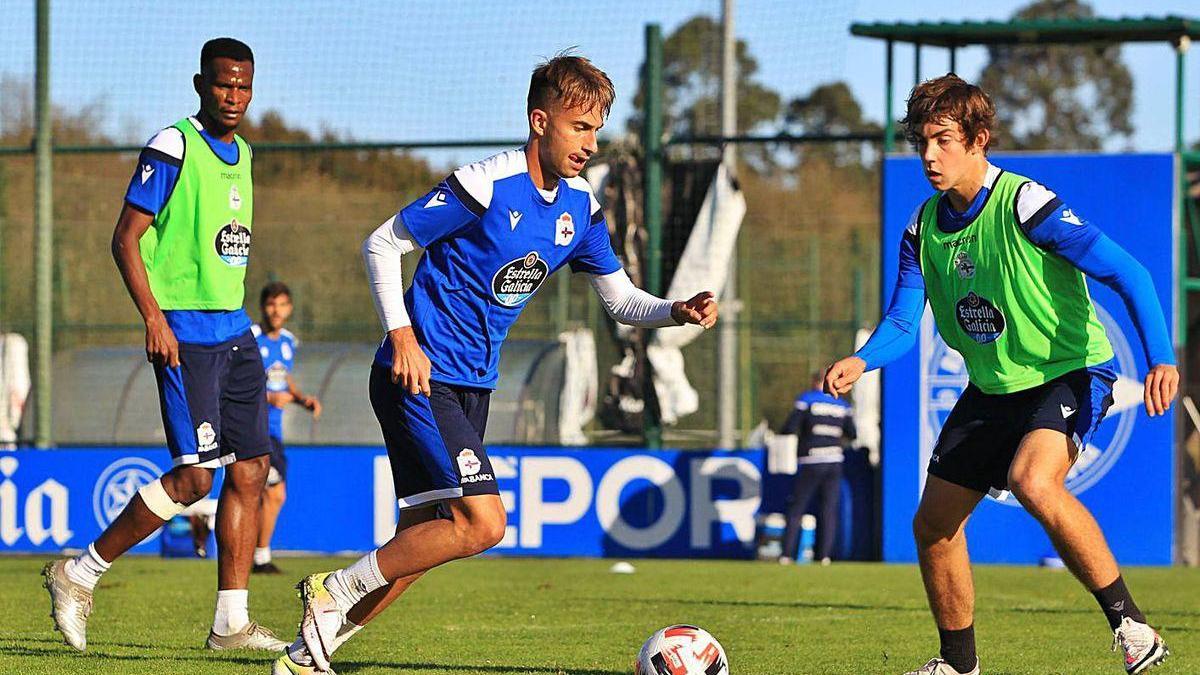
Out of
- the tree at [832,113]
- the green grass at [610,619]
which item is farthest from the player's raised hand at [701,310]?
the tree at [832,113]

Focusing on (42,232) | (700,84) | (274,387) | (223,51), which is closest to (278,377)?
(274,387)

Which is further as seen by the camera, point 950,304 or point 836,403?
point 836,403

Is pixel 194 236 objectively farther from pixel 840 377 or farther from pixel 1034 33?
pixel 1034 33

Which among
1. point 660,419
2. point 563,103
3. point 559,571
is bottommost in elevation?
point 559,571

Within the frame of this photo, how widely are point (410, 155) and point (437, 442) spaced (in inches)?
460

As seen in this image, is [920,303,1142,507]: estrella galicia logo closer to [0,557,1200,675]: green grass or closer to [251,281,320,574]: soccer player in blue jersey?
[0,557,1200,675]: green grass

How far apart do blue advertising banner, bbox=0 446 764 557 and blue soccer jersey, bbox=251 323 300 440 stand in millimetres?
1799

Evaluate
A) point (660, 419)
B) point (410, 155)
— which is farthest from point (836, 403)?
point (410, 155)

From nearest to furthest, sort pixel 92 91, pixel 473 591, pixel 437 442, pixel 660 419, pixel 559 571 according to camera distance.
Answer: pixel 437 442
pixel 473 591
pixel 559 571
pixel 660 419
pixel 92 91

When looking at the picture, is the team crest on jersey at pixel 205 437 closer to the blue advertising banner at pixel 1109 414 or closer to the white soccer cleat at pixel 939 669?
the white soccer cleat at pixel 939 669

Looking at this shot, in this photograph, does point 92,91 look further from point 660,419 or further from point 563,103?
point 563,103

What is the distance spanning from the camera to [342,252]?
2538 centimetres

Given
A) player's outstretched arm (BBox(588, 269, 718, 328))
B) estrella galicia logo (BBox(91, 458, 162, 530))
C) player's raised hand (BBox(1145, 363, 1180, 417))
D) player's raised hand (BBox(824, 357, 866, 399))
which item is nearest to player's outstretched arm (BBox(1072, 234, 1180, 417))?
player's raised hand (BBox(1145, 363, 1180, 417))

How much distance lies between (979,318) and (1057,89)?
46809mm
